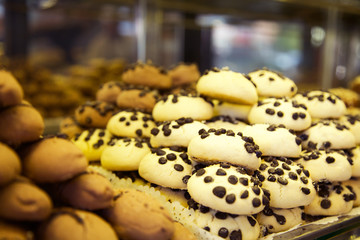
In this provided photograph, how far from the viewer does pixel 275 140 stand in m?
1.70

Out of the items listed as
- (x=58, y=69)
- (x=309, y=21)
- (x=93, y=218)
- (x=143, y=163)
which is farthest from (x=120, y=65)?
(x=93, y=218)

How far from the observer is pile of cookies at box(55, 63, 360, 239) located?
1481 millimetres

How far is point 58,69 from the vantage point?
7.00 m

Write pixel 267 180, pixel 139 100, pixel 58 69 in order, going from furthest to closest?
1. pixel 58 69
2. pixel 139 100
3. pixel 267 180

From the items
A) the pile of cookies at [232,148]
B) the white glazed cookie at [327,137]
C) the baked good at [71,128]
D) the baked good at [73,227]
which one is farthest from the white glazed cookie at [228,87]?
the baked good at [73,227]

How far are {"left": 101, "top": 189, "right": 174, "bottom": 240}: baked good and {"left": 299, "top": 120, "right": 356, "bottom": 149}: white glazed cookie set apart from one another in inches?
39.7

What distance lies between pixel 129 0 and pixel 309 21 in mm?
3036

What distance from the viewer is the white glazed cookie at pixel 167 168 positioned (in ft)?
5.31

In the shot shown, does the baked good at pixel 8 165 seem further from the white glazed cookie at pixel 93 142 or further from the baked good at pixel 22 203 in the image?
the white glazed cookie at pixel 93 142

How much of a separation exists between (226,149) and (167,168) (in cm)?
28

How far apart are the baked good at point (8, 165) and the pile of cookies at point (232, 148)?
2.21 feet

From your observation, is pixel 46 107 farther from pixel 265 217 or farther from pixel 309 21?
pixel 309 21

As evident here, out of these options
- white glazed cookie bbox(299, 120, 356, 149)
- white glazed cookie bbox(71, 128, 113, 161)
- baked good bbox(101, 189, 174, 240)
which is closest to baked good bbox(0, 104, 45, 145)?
baked good bbox(101, 189, 174, 240)

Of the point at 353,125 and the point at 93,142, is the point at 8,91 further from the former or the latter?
the point at 353,125
